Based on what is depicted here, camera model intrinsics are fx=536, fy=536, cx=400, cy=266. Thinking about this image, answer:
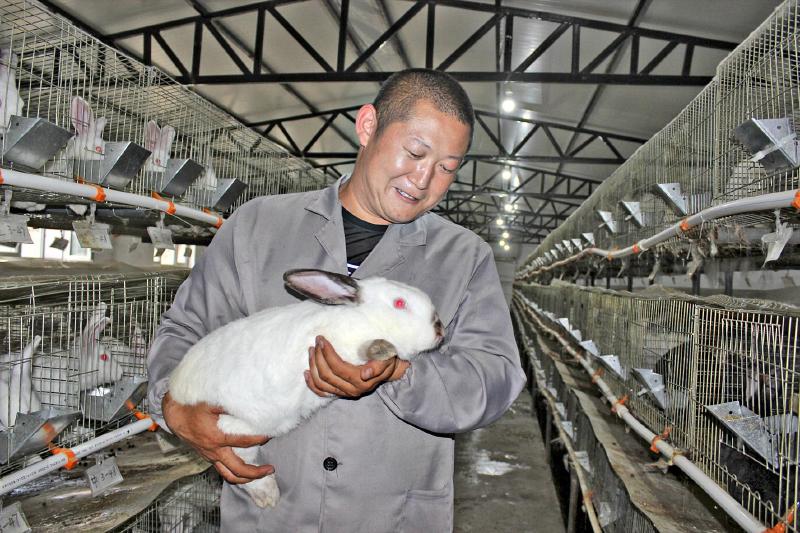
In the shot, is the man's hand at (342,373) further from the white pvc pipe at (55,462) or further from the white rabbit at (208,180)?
the white rabbit at (208,180)

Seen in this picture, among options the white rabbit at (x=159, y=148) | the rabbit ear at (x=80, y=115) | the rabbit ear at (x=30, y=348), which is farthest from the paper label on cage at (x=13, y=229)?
the white rabbit at (x=159, y=148)

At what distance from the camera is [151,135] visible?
10.9 ft

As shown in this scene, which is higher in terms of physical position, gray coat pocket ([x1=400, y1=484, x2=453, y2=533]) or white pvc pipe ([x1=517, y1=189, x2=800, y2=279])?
white pvc pipe ([x1=517, y1=189, x2=800, y2=279])

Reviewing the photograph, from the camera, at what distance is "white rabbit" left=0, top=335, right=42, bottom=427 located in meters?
2.41

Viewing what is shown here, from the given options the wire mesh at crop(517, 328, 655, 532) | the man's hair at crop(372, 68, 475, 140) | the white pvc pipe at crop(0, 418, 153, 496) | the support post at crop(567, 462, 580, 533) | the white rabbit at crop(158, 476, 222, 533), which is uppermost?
the man's hair at crop(372, 68, 475, 140)

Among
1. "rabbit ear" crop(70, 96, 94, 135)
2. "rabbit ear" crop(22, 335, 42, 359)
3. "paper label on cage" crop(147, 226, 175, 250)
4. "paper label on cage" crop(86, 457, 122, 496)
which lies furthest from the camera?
"paper label on cage" crop(147, 226, 175, 250)

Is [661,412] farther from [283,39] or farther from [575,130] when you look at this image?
[575,130]

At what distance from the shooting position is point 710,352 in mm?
2125

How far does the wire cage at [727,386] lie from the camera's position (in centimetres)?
165

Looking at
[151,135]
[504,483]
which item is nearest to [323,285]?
[151,135]

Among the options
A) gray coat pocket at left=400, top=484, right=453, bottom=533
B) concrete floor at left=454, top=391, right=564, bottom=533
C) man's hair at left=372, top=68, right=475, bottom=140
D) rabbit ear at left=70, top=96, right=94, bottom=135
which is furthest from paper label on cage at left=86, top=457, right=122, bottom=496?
concrete floor at left=454, top=391, right=564, bottom=533

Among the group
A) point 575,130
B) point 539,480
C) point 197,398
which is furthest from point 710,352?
point 575,130

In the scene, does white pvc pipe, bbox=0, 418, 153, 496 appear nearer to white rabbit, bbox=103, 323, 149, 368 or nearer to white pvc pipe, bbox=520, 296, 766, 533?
white rabbit, bbox=103, 323, 149, 368

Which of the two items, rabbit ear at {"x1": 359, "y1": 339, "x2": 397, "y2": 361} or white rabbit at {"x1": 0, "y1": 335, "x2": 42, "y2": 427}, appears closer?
rabbit ear at {"x1": 359, "y1": 339, "x2": 397, "y2": 361}
